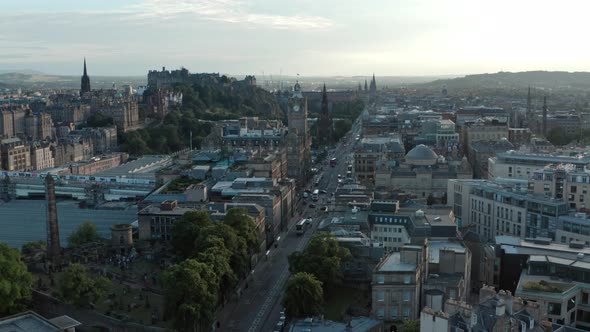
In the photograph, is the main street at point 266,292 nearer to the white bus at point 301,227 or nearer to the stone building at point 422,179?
the white bus at point 301,227

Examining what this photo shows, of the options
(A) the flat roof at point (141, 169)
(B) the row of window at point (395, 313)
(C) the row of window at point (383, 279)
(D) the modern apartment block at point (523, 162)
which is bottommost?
(B) the row of window at point (395, 313)

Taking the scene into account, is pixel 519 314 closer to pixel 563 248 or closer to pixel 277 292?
pixel 563 248

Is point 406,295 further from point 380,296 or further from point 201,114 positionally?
point 201,114

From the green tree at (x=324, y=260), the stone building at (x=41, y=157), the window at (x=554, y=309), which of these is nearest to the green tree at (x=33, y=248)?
the green tree at (x=324, y=260)

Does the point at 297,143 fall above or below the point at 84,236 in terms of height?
above

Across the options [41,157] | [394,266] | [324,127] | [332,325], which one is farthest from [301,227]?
[324,127]

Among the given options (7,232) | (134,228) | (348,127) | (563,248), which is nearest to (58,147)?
(7,232)

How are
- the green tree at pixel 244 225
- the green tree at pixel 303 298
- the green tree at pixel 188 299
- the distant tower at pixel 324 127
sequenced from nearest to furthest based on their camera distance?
the green tree at pixel 188 299 < the green tree at pixel 303 298 < the green tree at pixel 244 225 < the distant tower at pixel 324 127
